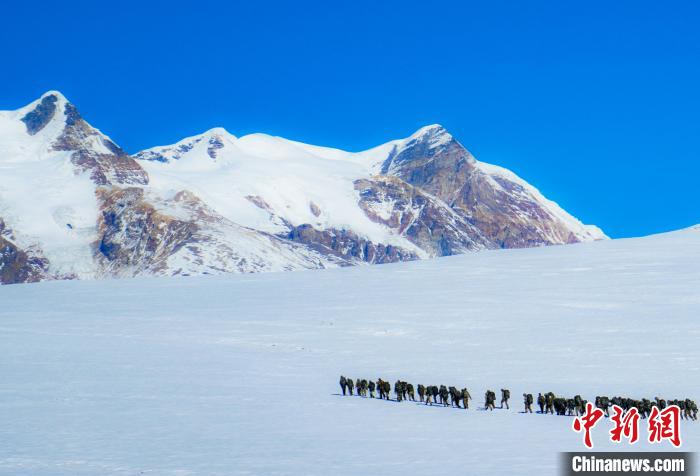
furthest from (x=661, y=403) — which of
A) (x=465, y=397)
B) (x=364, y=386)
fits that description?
(x=364, y=386)

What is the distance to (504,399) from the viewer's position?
32344mm

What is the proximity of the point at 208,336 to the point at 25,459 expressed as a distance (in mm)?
26226

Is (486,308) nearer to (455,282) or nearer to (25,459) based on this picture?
(455,282)

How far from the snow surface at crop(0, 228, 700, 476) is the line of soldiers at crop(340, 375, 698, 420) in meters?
0.58

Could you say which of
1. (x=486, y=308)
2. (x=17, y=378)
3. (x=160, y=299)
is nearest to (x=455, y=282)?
(x=486, y=308)

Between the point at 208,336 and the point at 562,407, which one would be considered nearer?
the point at 562,407

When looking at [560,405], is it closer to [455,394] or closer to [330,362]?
[455,394]

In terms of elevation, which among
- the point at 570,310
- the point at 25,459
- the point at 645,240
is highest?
the point at 645,240

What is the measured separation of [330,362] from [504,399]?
10950mm

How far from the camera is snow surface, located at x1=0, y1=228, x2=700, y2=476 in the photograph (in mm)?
24531

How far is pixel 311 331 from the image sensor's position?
50.2 metres

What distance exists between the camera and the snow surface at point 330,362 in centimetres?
2453

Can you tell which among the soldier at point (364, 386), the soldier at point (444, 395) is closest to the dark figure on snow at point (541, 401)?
the soldier at point (444, 395)

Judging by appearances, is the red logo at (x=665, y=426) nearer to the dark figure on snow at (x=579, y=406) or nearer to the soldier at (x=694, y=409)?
the soldier at (x=694, y=409)
